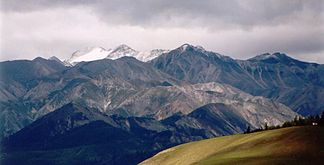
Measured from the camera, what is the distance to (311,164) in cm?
19600

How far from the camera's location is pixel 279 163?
194875 millimetres

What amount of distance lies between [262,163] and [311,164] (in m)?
14.2

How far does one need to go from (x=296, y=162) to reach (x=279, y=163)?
7.08 m

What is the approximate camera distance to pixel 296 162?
19900cm

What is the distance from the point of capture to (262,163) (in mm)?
199500

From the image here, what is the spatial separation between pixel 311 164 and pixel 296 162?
482 cm

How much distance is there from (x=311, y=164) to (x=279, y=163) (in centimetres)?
959

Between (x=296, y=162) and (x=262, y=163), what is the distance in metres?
10.00
